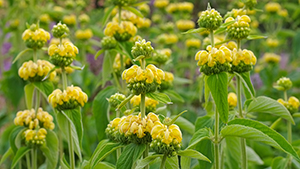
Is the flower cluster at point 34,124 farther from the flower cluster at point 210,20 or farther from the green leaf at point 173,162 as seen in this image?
the flower cluster at point 210,20

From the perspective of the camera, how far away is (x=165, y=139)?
0.82m

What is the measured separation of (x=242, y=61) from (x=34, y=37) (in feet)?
2.49

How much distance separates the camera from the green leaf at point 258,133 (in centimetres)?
89

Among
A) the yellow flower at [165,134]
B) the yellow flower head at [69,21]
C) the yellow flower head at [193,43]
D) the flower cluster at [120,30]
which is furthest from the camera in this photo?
the yellow flower head at [69,21]

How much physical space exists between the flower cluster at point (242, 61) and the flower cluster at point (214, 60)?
0.27 feet

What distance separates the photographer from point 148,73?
0.85 m

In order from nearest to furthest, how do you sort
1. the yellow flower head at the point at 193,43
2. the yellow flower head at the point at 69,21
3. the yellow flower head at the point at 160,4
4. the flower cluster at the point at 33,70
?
1. the flower cluster at the point at 33,70
2. the yellow flower head at the point at 193,43
3. the yellow flower head at the point at 69,21
4. the yellow flower head at the point at 160,4

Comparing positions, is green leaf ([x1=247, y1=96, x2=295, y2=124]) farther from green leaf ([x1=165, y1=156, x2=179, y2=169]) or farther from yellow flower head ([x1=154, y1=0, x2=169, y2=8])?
yellow flower head ([x1=154, y1=0, x2=169, y2=8])

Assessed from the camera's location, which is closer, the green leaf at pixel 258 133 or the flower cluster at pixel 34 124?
the green leaf at pixel 258 133

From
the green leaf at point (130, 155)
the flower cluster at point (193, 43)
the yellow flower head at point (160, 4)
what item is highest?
the yellow flower head at point (160, 4)

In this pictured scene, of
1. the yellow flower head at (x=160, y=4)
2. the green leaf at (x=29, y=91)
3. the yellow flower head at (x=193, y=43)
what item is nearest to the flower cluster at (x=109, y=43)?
the green leaf at (x=29, y=91)

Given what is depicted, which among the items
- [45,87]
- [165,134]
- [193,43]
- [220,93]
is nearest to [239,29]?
[220,93]

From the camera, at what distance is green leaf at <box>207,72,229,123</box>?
3.12 ft

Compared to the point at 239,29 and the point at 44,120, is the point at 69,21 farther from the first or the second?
the point at 239,29
